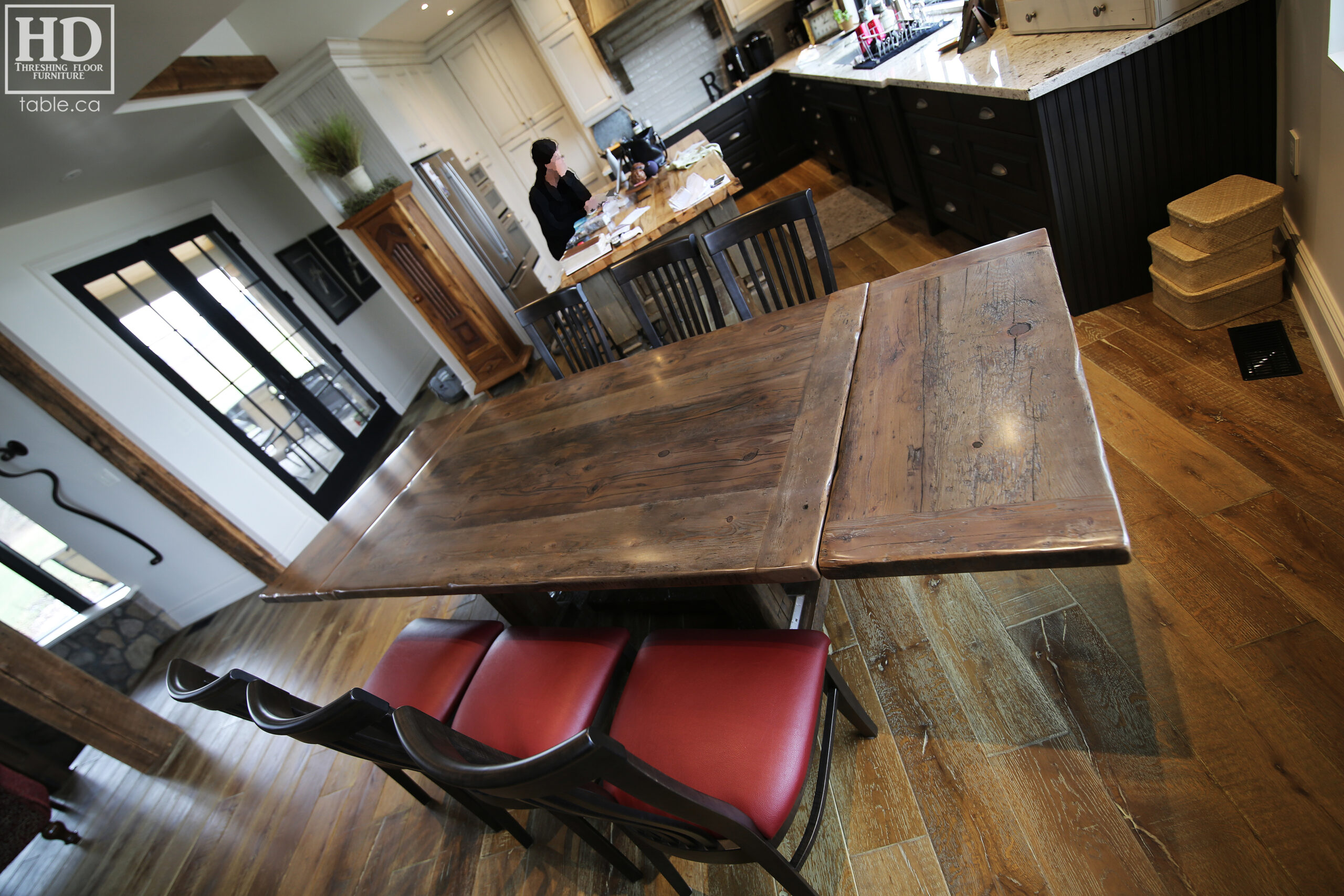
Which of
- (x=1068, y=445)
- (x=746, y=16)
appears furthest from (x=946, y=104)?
(x=746, y=16)

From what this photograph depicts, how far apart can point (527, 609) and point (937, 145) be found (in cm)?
276

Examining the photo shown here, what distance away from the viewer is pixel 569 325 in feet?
7.44

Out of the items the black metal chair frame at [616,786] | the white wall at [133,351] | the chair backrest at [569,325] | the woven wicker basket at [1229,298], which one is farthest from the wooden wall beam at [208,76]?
the woven wicker basket at [1229,298]

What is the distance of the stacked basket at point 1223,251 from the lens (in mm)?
1775

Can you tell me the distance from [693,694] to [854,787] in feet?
1.90

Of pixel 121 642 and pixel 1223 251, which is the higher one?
pixel 121 642

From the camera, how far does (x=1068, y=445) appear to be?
0.93 meters

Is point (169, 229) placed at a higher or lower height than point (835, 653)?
higher

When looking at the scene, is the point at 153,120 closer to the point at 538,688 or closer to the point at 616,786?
the point at 538,688

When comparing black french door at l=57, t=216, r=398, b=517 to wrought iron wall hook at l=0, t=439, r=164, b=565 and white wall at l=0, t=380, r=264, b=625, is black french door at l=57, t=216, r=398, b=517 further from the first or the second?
wrought iron wall hook at l=0, t=439, r=164, b=565

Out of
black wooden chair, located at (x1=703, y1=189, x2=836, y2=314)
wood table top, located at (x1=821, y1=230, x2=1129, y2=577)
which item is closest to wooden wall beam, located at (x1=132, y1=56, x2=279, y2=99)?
black wooden chair, located at (x1=703, y1=189, x2=836, y2=314)

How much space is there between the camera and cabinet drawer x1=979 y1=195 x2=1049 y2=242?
2.31 meters

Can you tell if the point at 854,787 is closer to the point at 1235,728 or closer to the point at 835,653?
the point at 835,653

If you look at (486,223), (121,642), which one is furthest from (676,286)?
(121,642)
